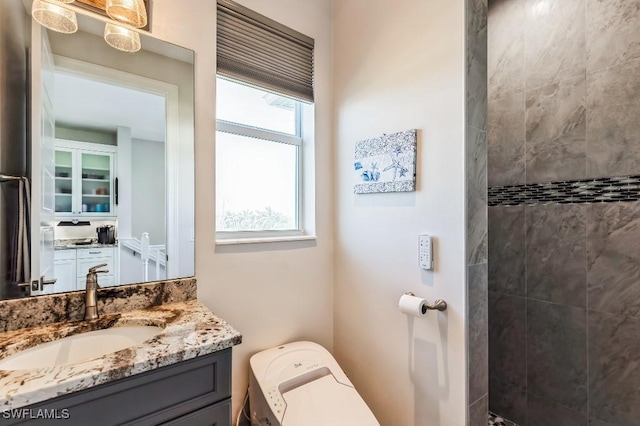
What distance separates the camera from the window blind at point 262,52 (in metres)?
1.50

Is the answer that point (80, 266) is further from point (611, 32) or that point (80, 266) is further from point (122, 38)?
point (611, 32)

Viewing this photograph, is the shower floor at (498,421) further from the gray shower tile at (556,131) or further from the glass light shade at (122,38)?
the glass light shade at (122,38)

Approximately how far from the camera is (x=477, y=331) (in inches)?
49.9

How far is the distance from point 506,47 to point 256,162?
1.76 metres

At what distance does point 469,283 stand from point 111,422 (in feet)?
4.19

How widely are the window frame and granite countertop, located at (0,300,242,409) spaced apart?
16.2 inches

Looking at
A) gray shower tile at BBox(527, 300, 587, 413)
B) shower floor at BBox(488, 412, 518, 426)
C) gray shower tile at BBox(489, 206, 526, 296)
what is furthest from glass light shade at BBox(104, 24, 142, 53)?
shower floor at BBox(488, 412, 518, 426)

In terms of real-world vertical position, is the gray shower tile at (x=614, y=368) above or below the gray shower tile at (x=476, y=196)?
below

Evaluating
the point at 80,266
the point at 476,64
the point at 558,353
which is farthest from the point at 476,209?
the point at 80,266

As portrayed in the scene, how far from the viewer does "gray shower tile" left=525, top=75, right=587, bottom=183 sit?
5.34ft

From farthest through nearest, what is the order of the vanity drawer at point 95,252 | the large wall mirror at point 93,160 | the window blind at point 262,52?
the window blind at point 262,52 → the vanity drawer at point 95,252 → the large wall mirror at point 93,160

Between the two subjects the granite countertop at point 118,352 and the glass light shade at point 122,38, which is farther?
the glass light shade at point 122,38

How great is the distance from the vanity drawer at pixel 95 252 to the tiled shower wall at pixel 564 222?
2156 millimetres

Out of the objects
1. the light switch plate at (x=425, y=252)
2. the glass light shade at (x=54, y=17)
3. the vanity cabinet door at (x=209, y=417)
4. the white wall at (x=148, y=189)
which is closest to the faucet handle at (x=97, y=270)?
the white wall at (x=148, y=189)
